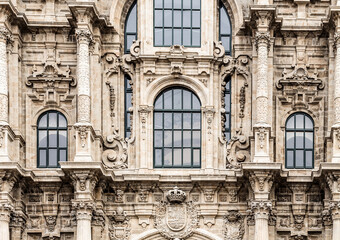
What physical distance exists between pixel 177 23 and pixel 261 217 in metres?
6.77

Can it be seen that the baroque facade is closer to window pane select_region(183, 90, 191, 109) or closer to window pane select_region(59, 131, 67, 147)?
window pane select_region(183, 90, 191, 109)

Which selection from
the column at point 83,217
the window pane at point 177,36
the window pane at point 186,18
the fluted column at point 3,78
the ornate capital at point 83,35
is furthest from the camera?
the window pane at point 186,18

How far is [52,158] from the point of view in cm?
4375

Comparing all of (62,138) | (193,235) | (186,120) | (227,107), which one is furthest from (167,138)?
(62,138)

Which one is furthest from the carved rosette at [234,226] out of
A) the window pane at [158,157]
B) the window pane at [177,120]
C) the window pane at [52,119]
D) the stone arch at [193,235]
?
the window pane at [52,119]

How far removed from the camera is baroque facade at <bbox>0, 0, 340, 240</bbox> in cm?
4259

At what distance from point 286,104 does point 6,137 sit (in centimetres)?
858

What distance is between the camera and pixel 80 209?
42031mm

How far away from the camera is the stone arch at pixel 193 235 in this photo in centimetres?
4300

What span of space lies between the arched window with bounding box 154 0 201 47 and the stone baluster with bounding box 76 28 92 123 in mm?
2393

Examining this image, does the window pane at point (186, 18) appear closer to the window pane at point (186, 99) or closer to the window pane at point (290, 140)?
the window pane at point (186, 99)

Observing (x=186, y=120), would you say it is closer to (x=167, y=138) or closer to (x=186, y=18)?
(x=167, y=138)

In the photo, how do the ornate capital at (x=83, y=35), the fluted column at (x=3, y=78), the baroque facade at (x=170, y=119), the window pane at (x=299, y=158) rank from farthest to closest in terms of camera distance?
the window pane at (x=299, y=158) < the ornate capital at (x=83, y=35) < the baroque facade at (x=170, y=119) < the fluted column at (x=3, y=78)

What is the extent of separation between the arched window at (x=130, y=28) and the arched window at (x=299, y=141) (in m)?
5.45
